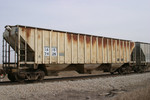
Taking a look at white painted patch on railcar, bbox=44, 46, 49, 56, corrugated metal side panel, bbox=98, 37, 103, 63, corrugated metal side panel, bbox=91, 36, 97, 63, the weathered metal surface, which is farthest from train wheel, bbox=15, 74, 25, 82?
corrugated metal side panel, bbox=98, 37, 103, 63

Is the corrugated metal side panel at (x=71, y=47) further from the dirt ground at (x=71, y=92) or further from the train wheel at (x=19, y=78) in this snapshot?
the dirt ground at (x=71, y=92)

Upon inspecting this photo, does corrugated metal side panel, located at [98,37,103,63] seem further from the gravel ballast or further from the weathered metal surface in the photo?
the gravel ballast

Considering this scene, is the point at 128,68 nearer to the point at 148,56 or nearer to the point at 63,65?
the point at 148,56

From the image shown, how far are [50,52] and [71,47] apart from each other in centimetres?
194

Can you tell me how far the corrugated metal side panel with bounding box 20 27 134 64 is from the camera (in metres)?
11.2

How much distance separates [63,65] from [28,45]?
3062 mm

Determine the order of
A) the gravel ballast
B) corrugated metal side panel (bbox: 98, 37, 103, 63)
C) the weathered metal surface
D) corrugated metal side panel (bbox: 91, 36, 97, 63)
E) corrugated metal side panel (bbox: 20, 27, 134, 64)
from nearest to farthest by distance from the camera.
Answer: the gravel ballast < the weathered metal surface < corrugated metal side panel (bbox: 20, 27, 134, 64) < corrugated metal side panel (bbox: 91, 36, 97, 63) < corrugated metal side panel (bbox: 98, 37, 103, 63)

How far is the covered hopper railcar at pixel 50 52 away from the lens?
1070 centimetres

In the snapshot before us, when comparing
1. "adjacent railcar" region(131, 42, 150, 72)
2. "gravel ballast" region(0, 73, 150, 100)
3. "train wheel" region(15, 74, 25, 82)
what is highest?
"adjacent railcar" region(131, 42, 150, 72)

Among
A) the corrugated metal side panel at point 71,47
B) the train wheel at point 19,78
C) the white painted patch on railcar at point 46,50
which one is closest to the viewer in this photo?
the train wheel at point 19,78

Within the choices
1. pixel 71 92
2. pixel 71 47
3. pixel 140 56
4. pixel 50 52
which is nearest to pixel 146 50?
pixel 140 56

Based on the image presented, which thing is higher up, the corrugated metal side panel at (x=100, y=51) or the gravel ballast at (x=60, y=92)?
the corrugated metal side panel at (x=100, y=51)

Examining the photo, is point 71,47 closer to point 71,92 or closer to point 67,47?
point 67,47

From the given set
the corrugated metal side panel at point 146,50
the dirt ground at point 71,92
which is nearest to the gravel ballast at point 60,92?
the dirt ground at point 71,92
